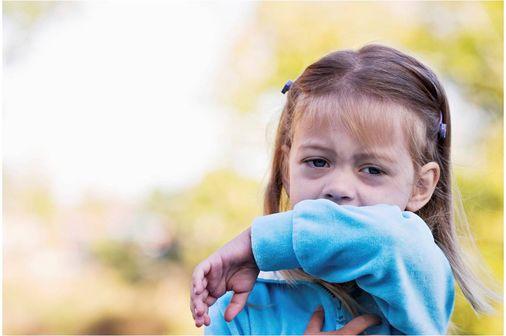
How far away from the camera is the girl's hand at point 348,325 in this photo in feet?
5.65

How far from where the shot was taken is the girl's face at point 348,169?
5.67ft

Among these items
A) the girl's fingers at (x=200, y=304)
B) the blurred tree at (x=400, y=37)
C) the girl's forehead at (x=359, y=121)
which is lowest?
the girl's fingers at (x=200, y=304)

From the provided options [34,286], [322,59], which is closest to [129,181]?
[34,286]

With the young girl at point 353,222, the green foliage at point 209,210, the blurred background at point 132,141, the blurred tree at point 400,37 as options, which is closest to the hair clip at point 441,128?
the young girl at point 353,222

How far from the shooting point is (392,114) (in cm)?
181

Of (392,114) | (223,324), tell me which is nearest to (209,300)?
(223,324)

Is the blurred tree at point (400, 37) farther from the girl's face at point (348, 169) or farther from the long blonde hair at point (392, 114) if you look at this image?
the girl's face at point (348, 169)

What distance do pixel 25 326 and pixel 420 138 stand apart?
7779mm

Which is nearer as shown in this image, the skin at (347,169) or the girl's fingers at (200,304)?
the girl's fingers at (200,304)

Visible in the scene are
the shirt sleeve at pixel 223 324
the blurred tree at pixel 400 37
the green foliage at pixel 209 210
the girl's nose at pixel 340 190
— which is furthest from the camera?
the green foliage at pixel 209 210

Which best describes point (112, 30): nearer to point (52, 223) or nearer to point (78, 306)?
point (52, 223)

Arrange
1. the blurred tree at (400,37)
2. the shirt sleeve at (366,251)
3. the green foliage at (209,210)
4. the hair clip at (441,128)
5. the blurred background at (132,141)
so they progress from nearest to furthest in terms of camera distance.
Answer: the shirt sleeve at (366,251) → the hair clip at (441,128) → the blurred tree at (400,37) → the green foliage at (209,210) → the blurred background at (132,141)

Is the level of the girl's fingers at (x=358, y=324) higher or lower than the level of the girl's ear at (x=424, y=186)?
lower

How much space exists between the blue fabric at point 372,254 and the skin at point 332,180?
0.07m
